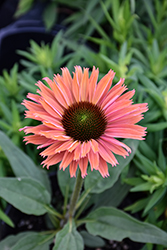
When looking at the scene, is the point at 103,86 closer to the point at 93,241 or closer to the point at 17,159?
the point at 17,159

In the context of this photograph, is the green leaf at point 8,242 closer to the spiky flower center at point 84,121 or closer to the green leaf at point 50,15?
the spiky flower center at point 84,121

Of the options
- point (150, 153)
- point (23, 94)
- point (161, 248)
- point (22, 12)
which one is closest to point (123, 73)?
point (150, 153)

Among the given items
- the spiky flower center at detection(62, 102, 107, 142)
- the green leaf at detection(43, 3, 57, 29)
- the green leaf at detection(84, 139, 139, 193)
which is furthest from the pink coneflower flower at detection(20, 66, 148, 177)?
the green leaf at detection(43, 3, 57, 29)

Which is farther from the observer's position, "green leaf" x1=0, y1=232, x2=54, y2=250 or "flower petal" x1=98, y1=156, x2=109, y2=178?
"green leaf" x1=0, y1=232, x2=54, y2=250

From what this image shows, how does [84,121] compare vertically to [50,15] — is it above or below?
below

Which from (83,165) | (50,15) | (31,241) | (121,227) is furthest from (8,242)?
(50,15)

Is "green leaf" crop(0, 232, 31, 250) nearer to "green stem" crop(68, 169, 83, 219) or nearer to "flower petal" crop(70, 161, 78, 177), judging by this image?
"green stem" crop(68, 169, 83, 219)

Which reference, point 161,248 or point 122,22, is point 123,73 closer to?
point 122,22
